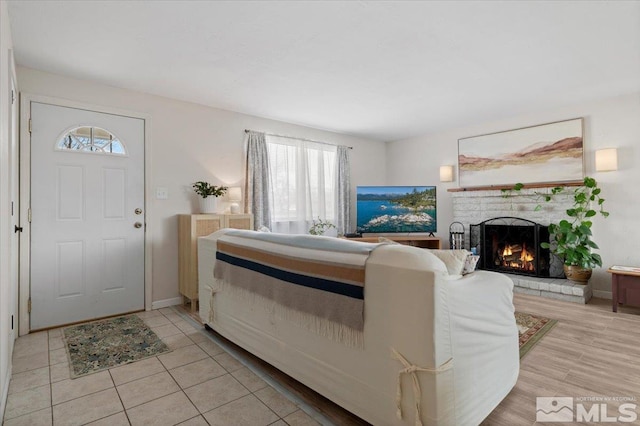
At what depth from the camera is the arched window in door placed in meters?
3.11

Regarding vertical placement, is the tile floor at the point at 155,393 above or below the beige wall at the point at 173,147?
below

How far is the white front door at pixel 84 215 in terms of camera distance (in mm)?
2973

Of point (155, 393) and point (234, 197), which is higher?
point (234, 197)

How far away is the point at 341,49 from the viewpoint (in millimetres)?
2650

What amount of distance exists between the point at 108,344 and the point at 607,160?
5.55 m

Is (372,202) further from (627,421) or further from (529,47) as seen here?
(627,421)

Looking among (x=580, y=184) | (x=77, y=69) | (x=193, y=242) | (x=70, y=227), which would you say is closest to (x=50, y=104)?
(x=77, y=69)

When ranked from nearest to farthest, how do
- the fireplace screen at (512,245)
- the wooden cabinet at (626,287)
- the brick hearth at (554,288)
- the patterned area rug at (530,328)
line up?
the patterned area rug at (530,328) < the wooden cabinet at (626,287) < the brick hearth at (554,288) < the fireplace screen at (512,245)

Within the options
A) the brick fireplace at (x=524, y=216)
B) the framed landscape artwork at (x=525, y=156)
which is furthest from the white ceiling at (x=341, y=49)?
the brick fireplace at (x=524, y=216)

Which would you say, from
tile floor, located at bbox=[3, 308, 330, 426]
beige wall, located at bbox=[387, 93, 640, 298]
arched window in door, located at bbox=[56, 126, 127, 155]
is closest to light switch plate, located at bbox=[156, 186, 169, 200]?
arched window in door, located at bbox=[56, 126, 127, 155]

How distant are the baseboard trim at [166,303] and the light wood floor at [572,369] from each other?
5.61 ft

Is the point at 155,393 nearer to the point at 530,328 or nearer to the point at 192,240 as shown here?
the point at 192,240

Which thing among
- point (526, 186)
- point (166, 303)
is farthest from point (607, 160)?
point (166, 303)

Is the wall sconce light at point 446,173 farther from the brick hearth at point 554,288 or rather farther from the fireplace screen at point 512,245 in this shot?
the brick hearth at point 554,288
